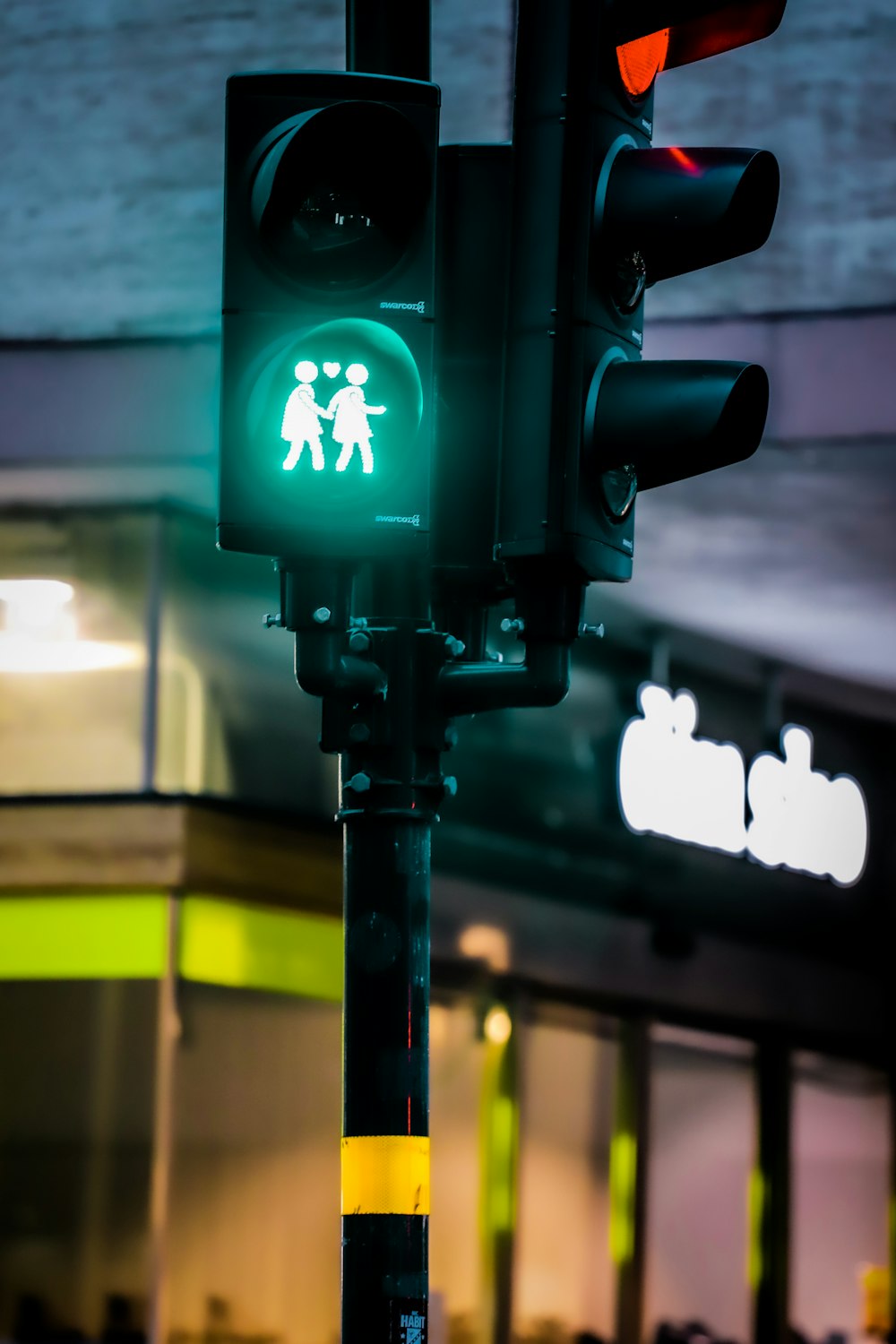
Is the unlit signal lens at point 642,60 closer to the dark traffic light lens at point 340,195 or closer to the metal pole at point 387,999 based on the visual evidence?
the dark traffic light lens at point 340,195

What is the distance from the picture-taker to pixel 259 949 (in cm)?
1077

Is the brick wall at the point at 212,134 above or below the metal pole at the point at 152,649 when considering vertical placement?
above

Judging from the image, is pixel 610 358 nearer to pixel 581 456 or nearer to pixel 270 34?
pixel 581 456

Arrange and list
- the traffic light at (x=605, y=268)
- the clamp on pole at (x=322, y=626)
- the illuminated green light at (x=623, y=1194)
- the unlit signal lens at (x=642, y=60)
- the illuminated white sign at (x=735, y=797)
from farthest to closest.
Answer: the illuminated white sign at (x=735, y=797) < the illuminated green light at (x=623, y=1194) < the unlit signal lens at (x=642, y=60) < the clamp on pole at (x=322, y=626) < the traffic light at (x=605, y=268)

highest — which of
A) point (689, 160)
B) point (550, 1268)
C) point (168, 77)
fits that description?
point (168, 77)

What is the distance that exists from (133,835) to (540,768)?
3344 millimetres

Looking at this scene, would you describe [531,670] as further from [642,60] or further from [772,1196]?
[772,1196]

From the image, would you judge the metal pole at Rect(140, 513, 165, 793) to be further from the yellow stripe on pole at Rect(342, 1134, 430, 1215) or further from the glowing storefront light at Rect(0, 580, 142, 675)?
the yellow stripe on pole at Rect(342, 1134, 430, 1215)

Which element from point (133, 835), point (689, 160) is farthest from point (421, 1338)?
point (133, 835)

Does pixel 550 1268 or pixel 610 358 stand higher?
pixel 610 358

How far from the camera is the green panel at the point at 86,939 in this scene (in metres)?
10.3

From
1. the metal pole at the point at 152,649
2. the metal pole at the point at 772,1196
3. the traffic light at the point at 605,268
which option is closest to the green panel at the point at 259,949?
the metal pole at the point at 152,649

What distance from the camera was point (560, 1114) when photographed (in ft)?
42.1

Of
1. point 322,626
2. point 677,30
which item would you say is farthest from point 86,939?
point 677,30
